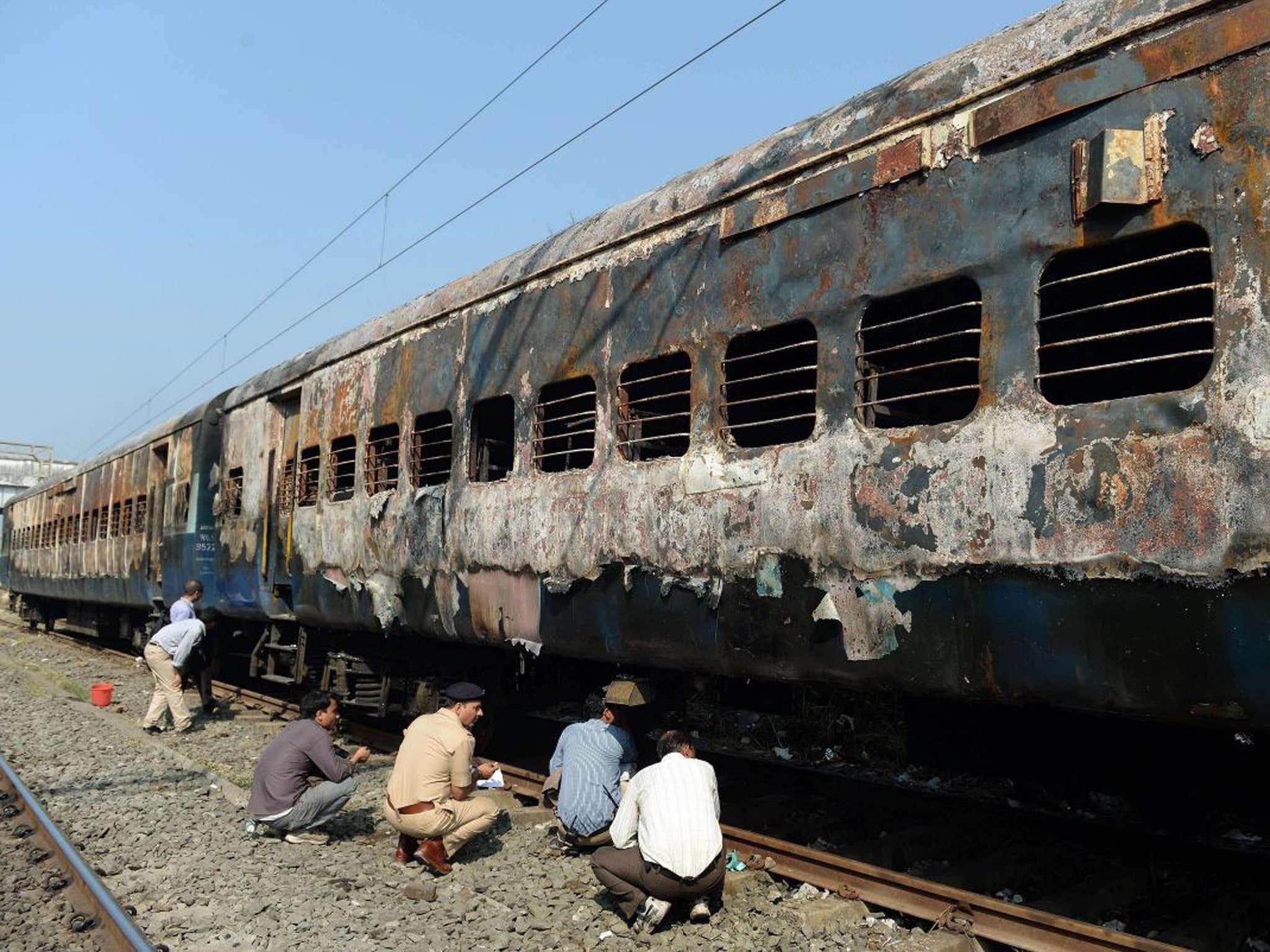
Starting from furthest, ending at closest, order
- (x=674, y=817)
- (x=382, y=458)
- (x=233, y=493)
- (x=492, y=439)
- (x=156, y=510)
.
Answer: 1. (x=156, y=510)
2. (x=233, y=493)
3. (x=382, y=458)
4. (x=492, y=439)
5. (x=674, y=817)

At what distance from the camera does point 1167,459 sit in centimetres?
370

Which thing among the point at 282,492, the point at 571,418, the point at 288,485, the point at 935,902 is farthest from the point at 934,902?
the point at 282,492

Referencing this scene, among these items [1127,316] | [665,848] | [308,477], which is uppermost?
[1127,316]

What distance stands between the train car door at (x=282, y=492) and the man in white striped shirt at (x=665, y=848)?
5.89 meters

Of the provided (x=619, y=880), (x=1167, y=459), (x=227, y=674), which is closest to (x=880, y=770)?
(x=619, y=880)

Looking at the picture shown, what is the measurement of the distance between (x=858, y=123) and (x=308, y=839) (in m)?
5.10

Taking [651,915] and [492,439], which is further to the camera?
[492,439]

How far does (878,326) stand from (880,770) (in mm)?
4082

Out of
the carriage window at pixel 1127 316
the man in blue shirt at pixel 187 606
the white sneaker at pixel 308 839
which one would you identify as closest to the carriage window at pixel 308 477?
the man in blue shirt at pixel 187 606

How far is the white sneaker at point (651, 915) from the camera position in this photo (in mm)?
5023

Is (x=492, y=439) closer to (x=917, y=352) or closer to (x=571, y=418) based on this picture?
(x=571, y=418)

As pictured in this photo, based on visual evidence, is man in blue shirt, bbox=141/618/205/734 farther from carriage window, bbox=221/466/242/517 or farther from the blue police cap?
the blue police cap

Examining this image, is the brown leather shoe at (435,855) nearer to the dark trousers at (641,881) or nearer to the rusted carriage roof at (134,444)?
the dark trousers at (641,881)

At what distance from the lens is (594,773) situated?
6328 mm
